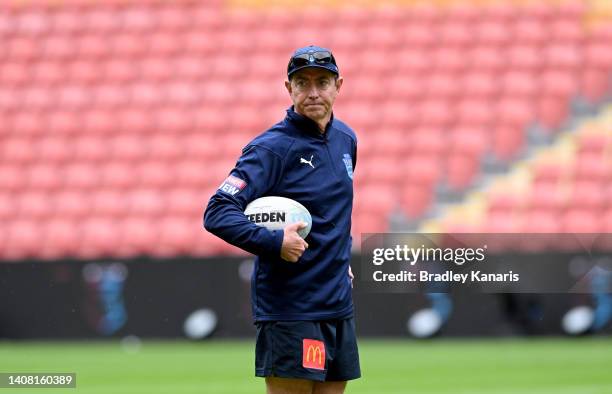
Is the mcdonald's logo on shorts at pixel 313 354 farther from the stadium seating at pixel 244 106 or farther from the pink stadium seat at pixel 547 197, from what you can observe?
the pink stadium seat at pixel 547 197

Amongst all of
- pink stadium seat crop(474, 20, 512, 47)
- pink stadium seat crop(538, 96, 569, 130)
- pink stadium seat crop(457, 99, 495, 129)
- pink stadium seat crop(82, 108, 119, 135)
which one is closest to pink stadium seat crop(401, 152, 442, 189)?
pink stadium seat crop(457, 99, 495, 129)

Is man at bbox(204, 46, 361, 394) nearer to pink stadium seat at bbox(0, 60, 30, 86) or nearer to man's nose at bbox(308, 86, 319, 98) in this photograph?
man's nose at bbox(308, 86, 319, 98)

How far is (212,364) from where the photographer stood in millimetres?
11359

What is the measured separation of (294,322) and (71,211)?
11.9 meters

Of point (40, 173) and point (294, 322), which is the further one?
point (40, 173)

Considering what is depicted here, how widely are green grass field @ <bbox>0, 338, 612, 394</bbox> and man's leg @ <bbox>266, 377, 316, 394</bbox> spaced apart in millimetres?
4338

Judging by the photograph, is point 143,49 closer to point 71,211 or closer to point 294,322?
point 71,211

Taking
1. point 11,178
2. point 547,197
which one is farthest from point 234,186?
point 11,178

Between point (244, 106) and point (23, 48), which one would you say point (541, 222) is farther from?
point (23, 48)

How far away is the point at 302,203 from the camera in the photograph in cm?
479

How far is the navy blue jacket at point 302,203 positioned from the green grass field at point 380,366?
4.42 metres

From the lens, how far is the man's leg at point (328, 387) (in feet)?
16.2

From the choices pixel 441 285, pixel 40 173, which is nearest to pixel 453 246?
pixel 441 285

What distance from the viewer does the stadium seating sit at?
51.4 ft
